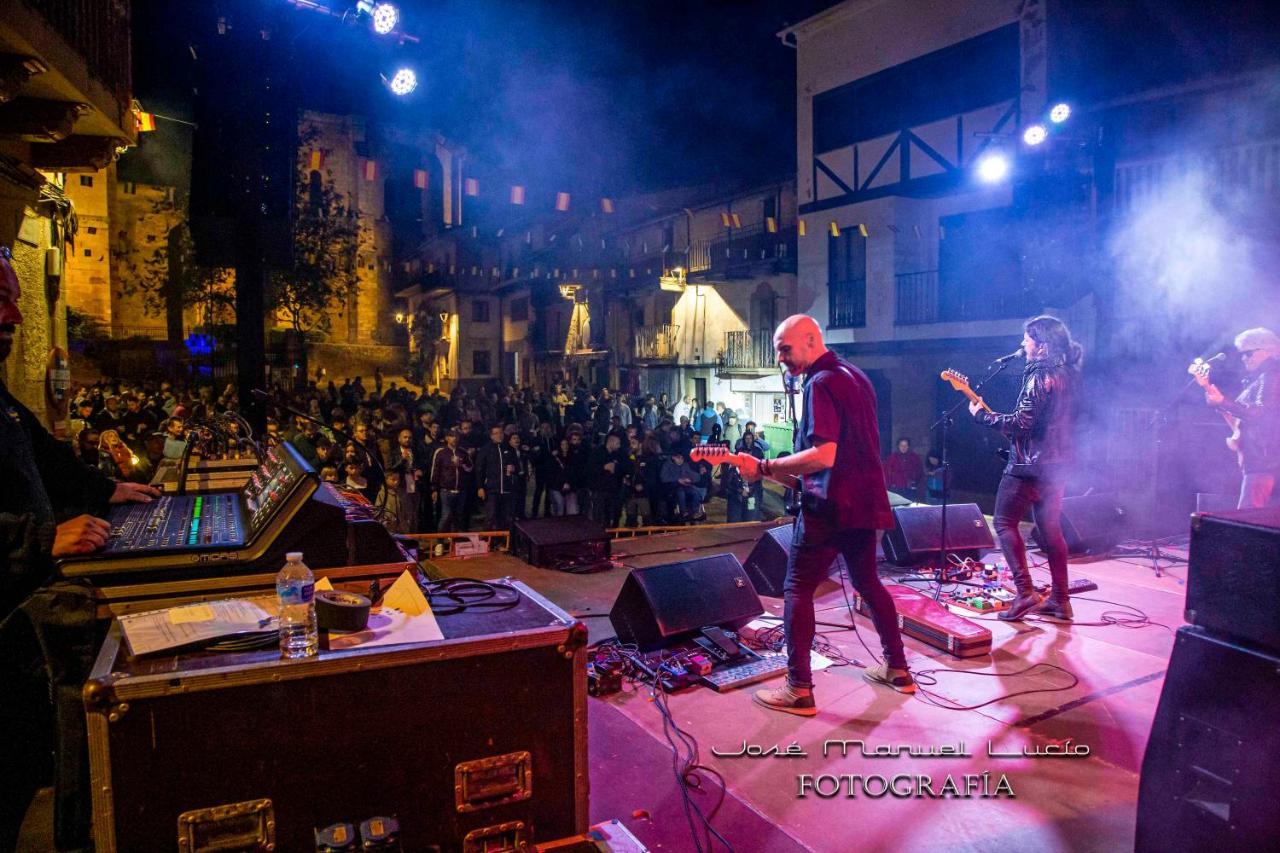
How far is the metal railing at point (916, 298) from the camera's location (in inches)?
604

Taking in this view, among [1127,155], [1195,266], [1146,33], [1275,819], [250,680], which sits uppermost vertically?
[1146,33]

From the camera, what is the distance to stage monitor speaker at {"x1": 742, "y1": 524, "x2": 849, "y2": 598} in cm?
504

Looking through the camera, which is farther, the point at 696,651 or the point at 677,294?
the point at 677,294

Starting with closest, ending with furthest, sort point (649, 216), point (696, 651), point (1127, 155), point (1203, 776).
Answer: point (1203, 776) → point (696, 651) → point (1127, 155) → point (649, 216)

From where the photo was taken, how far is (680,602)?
403 centimetres

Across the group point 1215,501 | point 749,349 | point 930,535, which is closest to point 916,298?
point 749,349

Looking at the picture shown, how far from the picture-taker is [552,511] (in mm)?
9500

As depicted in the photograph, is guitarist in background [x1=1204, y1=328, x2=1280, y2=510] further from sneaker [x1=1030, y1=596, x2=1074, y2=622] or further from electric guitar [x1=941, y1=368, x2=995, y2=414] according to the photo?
sneaker [x1=1030, y1=596, x2=1074, y2=622]

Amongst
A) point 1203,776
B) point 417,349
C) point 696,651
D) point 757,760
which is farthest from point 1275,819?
point 417,349

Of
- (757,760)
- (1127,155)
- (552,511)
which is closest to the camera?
(757,760)

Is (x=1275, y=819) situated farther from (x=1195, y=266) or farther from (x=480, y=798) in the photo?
(x=1195, y=266)

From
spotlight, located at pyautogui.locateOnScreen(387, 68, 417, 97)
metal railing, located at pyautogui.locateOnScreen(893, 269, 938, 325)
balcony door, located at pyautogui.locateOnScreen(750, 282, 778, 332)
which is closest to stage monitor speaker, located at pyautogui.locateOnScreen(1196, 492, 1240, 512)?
metal railing, located at pyautogui.locateOnScreen(893, 269, 938, 325)

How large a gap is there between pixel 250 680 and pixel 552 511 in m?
8.03

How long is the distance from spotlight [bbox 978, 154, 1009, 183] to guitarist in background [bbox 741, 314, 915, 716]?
11.3m
